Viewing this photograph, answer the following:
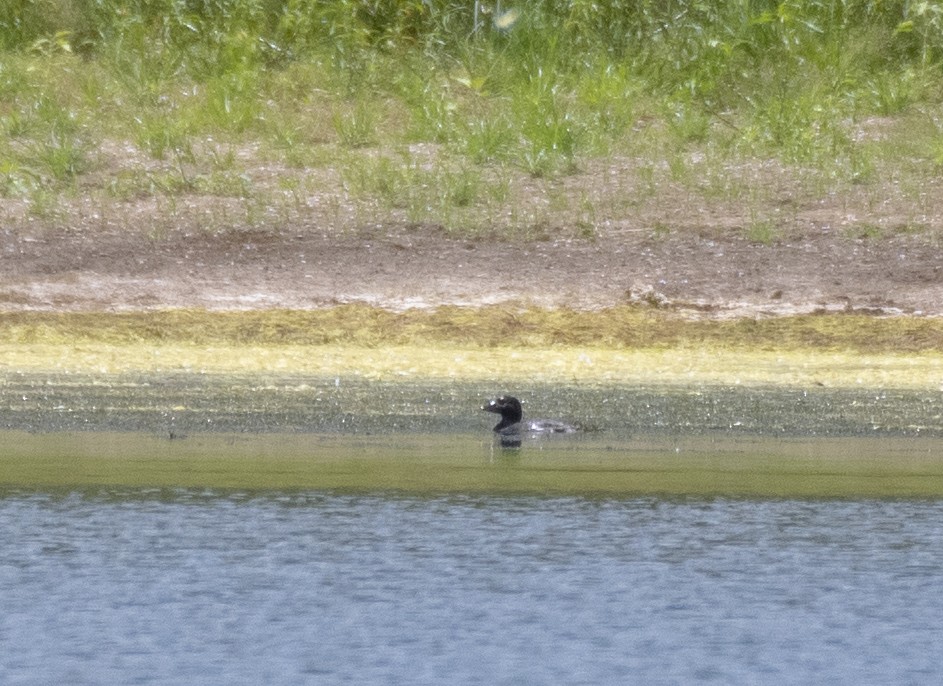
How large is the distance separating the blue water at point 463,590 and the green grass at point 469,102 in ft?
29.4

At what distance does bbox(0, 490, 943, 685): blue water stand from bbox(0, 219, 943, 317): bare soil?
7187 millimetres

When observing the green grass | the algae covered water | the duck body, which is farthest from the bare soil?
the duck body

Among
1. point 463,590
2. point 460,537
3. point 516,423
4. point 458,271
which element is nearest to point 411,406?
point 516,423

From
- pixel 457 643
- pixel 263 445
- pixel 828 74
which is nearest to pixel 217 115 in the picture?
pixel 828 74

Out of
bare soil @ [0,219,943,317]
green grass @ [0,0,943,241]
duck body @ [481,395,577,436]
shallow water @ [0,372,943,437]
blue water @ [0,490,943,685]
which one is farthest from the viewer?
green grass @ [0,0,943,241]

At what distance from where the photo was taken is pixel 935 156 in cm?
1986

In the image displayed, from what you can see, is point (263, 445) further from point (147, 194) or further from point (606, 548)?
point (147, 194)

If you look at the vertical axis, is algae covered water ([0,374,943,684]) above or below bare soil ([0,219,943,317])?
below

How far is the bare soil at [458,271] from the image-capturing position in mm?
17172

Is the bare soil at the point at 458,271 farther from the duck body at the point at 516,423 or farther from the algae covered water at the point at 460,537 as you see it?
the duck body at the point at 516,423

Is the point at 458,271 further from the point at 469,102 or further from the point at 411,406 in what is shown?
the point at 411,406

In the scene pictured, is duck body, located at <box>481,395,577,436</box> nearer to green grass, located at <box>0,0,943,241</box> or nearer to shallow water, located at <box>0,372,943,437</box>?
shallow water, located at <box>0,372,943,437</box>

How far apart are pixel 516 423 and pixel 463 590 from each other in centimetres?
408

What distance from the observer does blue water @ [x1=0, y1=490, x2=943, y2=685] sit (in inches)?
280
